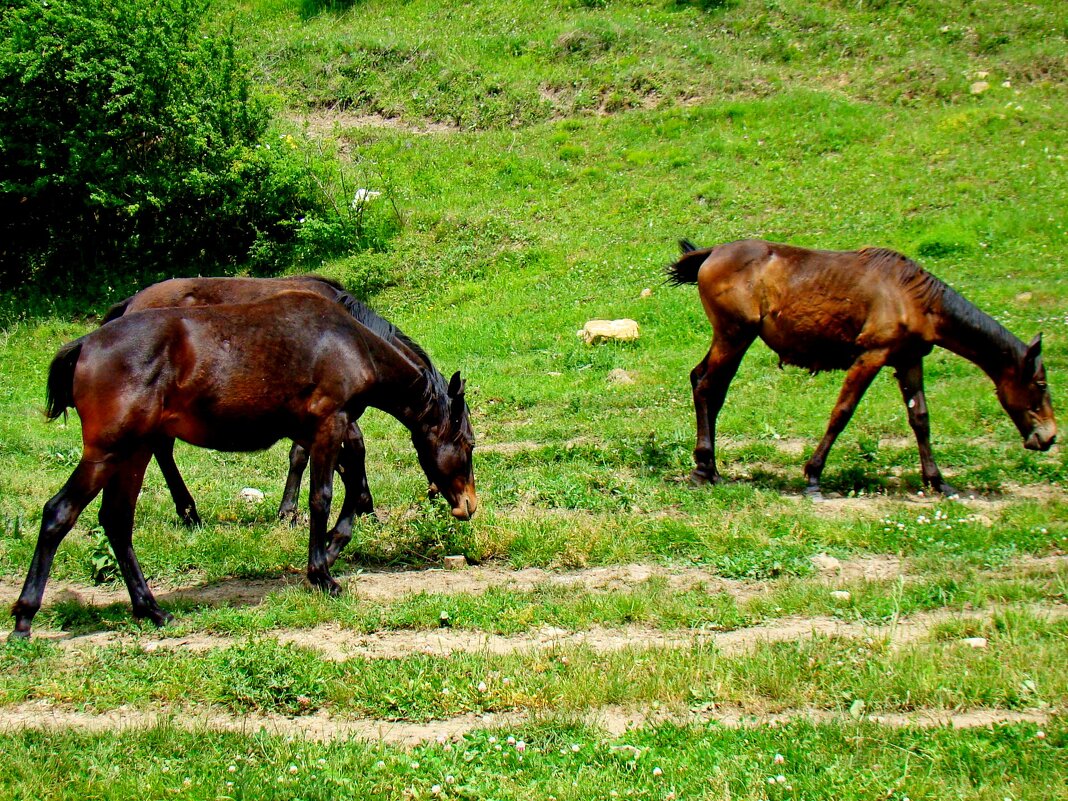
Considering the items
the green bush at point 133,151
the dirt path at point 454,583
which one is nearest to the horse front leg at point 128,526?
the dirt path at point 454,583

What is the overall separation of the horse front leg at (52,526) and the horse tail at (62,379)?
552 mm

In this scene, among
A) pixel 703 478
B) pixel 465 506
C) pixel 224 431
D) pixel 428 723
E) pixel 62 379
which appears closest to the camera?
pixel 428 723

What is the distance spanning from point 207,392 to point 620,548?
3.54m

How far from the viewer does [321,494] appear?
7910 millimetres

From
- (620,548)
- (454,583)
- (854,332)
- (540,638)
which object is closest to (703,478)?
(854,332)

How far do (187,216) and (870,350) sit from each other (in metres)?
18.2

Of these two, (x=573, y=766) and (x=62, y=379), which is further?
(x=62, y=379)

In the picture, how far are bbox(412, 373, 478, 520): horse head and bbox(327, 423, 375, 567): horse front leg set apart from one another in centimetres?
50

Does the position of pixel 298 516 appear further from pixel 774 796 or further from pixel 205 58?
pixel 205 58

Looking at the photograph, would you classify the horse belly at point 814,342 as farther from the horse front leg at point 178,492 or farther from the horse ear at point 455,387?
the horse front leg at point 178,492

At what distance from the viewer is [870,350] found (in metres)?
10.3

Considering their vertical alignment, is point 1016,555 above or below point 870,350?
below

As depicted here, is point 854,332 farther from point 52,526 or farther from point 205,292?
point 52,526

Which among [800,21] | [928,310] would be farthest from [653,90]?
[928,310]
